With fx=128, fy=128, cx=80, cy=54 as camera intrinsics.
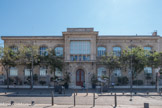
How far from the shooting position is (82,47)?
2348cm

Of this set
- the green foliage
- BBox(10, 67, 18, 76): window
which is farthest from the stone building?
the green foliage

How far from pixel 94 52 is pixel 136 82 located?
9856 millimetres

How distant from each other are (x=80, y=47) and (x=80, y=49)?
375 millimetres

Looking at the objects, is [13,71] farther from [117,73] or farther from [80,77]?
[117,73]

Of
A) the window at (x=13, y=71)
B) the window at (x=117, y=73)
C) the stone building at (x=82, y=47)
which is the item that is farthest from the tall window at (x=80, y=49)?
the window at (x=13, y=71)

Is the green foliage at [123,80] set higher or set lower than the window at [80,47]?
lower

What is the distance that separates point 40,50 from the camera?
25.7 metres

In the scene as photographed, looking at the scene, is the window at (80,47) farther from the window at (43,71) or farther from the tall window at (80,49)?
the window at (43,71)

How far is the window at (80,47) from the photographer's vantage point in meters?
23.5

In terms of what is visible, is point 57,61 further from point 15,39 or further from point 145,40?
point 145,40

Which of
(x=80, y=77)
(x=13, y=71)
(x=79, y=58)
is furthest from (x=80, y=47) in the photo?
(x=13, y=71)

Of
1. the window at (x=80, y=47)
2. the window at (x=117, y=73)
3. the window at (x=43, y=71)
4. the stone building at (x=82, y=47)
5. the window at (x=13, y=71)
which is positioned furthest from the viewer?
the window at (x=13, y=71)

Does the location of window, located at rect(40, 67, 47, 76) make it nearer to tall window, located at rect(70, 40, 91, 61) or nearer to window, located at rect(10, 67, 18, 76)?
window, located at rect(10, 67, 18, 76)

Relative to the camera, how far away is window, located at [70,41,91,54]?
76.9ft
